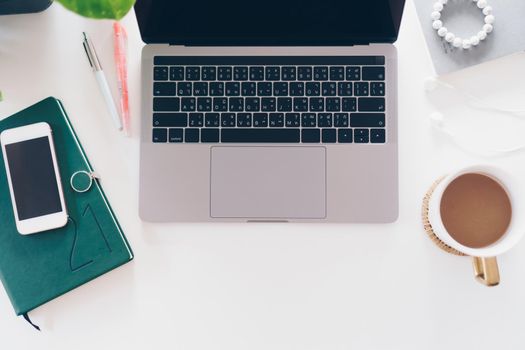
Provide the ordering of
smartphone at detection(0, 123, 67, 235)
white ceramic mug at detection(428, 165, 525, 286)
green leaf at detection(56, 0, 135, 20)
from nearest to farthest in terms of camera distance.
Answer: green leaf at detection(56, 0, 135, 20)
white ceramic mug at detection(428, 165, 525, 286)
smartphone at detection(0, 123, 67, 235)

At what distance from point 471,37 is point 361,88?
175 millimetres

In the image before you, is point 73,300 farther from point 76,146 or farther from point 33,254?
point 76,146

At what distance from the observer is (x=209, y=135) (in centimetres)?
70

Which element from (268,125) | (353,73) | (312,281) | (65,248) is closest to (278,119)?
(268,125)

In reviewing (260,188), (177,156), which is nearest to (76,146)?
(177,156)

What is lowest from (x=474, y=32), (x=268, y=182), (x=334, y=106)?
(x=268, y=182)

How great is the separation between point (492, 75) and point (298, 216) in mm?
340

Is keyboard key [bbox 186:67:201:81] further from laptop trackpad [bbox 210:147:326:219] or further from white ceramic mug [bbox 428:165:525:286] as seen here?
white ceramic mug [bbox 428:165:525:286]

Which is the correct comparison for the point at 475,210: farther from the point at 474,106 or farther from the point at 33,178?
the point at 33,178

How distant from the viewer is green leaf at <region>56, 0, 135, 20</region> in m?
0.49

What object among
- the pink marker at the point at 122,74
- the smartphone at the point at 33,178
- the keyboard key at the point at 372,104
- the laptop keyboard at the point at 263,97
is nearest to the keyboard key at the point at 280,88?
the laptop keyboard at the point at 263,97

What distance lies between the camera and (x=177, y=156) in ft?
2.28

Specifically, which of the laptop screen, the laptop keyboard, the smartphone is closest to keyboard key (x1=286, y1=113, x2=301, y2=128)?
the laptop keyboard

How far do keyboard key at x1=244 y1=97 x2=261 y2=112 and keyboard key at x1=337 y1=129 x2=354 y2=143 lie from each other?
117 millimetres
